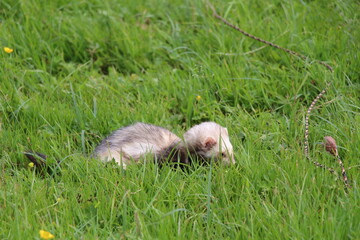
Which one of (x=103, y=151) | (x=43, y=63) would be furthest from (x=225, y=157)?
(x=43, y=63)

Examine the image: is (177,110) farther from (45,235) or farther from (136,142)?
(45,235)

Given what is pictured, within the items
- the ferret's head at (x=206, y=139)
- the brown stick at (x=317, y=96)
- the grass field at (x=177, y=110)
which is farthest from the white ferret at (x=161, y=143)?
the brown stick at (x=317, y=96)

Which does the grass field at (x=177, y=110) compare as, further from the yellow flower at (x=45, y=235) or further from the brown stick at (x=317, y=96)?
the yellow flower at (x=45, y=235)

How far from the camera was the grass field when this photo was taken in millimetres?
3723

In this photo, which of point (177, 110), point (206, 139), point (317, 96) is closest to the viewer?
point (206, 139)

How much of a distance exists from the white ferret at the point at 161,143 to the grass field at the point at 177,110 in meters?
0.19

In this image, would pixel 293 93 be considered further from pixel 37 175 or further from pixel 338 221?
pixel 37 175

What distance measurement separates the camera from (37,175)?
4.42 metres

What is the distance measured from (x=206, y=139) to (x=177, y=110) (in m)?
0.82

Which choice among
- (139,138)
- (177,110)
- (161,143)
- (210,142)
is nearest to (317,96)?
(210,142)

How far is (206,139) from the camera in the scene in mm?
4844

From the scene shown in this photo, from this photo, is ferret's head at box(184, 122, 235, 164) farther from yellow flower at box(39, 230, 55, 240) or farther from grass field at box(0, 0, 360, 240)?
yellow flower at box(39, 230, 55, 240)

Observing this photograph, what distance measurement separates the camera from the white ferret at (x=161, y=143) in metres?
4.77

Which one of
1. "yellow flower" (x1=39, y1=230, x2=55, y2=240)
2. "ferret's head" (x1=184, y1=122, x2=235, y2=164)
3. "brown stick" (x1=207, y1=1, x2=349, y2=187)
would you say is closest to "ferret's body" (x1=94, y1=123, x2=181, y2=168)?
"ferret's head" (x1=184, y1=122, x2=235, y2=164)
